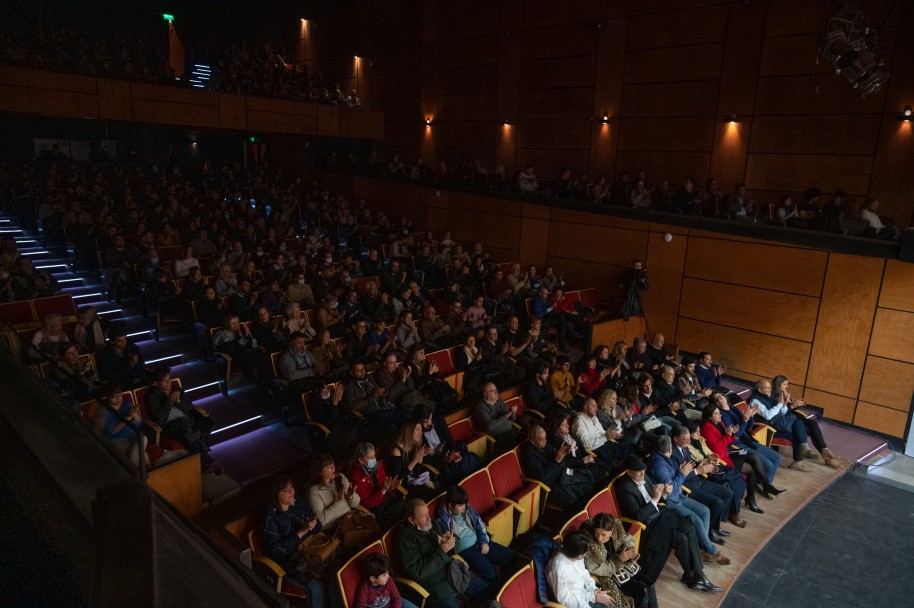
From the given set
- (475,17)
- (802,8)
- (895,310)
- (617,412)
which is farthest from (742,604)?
(475,17)

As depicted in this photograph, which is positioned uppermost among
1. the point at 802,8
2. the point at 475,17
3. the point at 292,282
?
the point at 475,17

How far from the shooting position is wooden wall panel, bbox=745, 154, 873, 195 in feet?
25.5

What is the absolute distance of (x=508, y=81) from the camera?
38.7 ft

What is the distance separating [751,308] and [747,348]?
1.93ft

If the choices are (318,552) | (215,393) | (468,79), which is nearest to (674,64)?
(468,79)

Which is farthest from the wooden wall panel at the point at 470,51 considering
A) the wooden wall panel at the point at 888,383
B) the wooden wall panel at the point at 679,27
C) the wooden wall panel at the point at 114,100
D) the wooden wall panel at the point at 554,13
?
the wooden wall panel at the point at 888,383

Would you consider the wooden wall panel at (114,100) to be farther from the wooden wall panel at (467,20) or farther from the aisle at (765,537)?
the aisle at (765,537)

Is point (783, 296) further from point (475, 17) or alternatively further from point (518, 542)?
point (475, 17)

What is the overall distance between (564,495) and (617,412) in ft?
4.65

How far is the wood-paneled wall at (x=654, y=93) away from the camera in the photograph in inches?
304

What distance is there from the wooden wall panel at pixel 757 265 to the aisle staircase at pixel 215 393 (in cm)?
628

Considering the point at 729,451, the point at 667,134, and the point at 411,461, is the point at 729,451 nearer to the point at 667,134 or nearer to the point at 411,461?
the point at 411,461

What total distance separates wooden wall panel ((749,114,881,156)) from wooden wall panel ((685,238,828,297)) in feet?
5.32

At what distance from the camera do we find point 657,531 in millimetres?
4305
